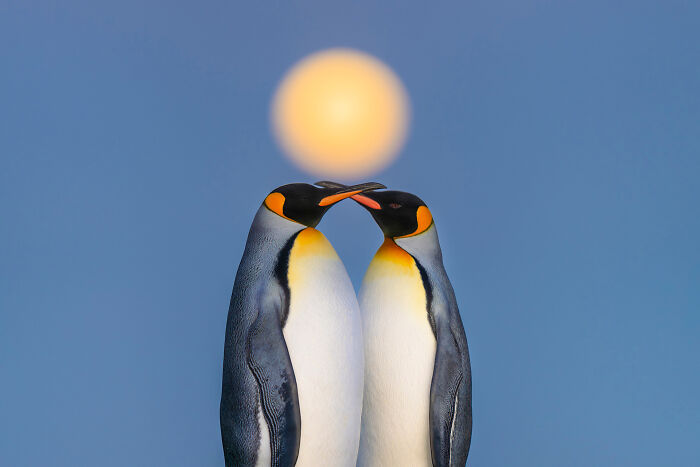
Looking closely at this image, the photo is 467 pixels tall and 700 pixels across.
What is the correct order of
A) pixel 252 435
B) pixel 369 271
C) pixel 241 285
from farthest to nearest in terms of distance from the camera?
pixel 369 271 < pixel 241 285 < pixel 252 435

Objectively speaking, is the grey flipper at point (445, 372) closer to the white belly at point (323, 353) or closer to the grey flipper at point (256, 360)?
the white belly at point (323, 353)

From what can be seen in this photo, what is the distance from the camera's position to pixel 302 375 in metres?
2.42

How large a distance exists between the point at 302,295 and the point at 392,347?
0.43 meters

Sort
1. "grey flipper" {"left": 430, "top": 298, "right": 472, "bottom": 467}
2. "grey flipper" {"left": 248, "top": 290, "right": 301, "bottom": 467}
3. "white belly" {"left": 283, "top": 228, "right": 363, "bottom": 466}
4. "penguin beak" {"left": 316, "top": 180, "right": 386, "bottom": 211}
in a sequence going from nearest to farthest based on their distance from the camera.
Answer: "grey flipper" {"left": 248, "top": 290, "right": 301, "bottom": 467} < "white belly" {"left": 283, "top": 228, "right": 363, "bottom": 466} < "grey flipper" {"left": 430, "top": 298, "right": 472, "bottom": 467} < "penguin beak" {"left": 316, "top": 180, "right": 386, "bottom": 211}

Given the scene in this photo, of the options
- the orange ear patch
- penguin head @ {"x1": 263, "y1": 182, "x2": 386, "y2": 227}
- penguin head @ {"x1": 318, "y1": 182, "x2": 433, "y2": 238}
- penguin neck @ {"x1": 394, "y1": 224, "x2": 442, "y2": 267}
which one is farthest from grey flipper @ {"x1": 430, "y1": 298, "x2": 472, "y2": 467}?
the orange ear patch

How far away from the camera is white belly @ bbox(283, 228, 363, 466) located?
2.42m

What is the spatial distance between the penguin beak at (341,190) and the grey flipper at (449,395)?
0.54 meters

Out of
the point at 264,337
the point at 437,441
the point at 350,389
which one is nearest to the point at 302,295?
the point at 264,337

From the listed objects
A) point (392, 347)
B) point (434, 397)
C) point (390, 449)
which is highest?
point (392, 347)

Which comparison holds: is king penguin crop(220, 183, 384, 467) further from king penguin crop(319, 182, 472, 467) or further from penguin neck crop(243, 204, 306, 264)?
king penguin crop(319, 182, 472, 467)

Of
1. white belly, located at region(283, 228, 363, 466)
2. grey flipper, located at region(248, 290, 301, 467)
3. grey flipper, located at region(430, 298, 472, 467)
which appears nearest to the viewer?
grey flipper, located at region(248, 290, 301, 467)

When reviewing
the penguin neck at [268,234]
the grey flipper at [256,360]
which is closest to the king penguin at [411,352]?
the penguin neck at [268,234]

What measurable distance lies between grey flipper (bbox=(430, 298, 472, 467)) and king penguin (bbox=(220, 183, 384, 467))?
0.94 ft

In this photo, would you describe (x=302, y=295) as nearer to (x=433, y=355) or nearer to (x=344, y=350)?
(x=344, y=350)
